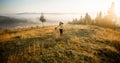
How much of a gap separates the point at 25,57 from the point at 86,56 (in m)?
5.61

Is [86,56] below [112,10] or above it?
below

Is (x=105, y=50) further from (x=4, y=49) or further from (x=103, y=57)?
(x=4, y=49)

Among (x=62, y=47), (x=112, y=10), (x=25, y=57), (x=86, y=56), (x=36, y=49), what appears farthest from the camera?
(x=112, y=10)

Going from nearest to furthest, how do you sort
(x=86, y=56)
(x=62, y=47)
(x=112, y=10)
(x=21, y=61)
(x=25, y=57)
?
(x=21, y=61) → (x=25, y=57) → (x=86, y=56) → (x=62, y=47) → (x=112, y=10)

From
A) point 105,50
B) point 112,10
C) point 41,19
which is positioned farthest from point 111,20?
point 105,50

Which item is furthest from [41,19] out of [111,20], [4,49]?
[4,49]

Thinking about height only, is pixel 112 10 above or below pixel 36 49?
above

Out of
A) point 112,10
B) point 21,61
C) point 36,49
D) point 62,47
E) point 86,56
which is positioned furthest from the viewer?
point 112,10

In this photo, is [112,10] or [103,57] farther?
[112,10]

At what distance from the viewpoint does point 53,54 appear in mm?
13281

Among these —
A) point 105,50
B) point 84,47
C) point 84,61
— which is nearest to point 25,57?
point 84,61

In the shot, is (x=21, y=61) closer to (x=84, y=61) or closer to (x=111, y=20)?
(x=84, y=61)

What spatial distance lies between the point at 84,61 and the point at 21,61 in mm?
5362

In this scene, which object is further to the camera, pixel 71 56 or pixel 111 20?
pixel 111 20
